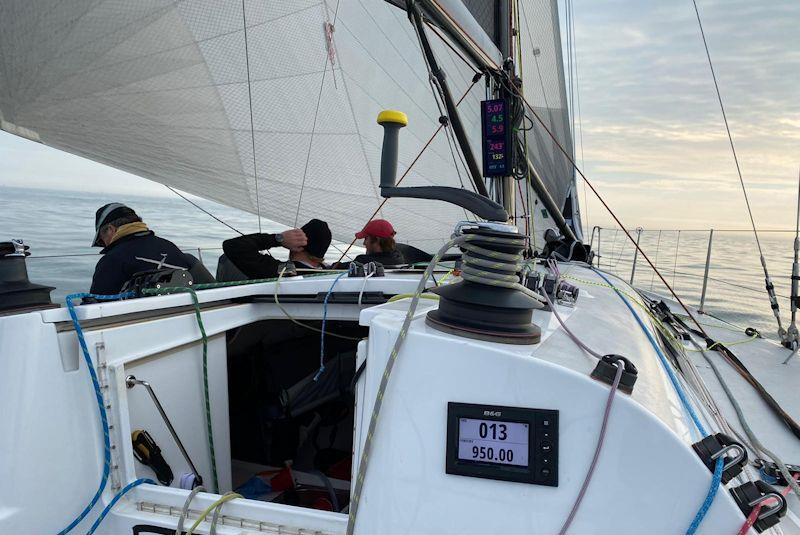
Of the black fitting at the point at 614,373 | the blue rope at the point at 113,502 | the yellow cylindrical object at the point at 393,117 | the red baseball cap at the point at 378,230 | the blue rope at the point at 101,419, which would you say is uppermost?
the yellow cylindrical object at the point at 393,117

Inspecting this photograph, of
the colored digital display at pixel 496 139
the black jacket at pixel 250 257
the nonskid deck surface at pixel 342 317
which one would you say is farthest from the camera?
the colored digital display at pixel 496 139

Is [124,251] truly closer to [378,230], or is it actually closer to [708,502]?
[378,230]

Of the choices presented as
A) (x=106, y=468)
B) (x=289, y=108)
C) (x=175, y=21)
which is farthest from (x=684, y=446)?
(x=289, y=108)

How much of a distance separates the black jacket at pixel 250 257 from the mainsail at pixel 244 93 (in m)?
0.94

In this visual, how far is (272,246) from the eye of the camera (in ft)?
7.32

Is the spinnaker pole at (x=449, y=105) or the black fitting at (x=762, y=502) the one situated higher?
the spinnaker pole at (x=449, y=105)

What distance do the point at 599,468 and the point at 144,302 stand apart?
96 cm

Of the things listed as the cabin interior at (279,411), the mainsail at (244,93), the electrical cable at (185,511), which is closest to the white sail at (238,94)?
the mainsail at (244,93)

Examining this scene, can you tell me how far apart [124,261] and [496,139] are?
6.17ft

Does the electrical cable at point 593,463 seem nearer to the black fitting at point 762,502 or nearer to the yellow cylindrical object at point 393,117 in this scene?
the black fitting at point 762,502

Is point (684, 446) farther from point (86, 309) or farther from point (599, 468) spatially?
point (86, 309)

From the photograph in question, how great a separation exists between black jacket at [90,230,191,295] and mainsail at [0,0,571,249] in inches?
42.9

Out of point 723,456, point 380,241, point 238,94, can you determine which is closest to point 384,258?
point 380,241

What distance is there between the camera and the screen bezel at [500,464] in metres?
0.68
